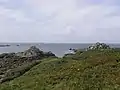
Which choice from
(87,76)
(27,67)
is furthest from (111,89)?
(27,67)

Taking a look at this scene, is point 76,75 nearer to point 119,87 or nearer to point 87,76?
point 87,76

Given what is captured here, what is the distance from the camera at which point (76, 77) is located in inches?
1319

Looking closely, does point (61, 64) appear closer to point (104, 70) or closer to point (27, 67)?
point (27, 67)

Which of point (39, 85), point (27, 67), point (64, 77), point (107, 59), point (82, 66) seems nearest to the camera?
point (39, 85)

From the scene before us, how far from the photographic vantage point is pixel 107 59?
42094 millimetres

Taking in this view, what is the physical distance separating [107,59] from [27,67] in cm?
1407

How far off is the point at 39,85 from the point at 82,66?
341 inches

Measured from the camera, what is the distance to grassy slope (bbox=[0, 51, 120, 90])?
98.4ft

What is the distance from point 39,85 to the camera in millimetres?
32562

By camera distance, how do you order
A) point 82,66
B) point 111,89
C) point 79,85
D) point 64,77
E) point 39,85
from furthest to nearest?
point 82,66 < point 64,77 < point 39,85 < point 79,85 < point 111,89

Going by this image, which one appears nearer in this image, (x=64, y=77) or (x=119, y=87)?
(x=119, y=87)

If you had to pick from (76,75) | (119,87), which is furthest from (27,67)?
(119,87)

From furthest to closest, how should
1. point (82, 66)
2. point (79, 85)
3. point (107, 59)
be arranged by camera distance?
point (107, 59), point (82, 66), point (79, 85)

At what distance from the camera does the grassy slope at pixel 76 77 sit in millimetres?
30000
